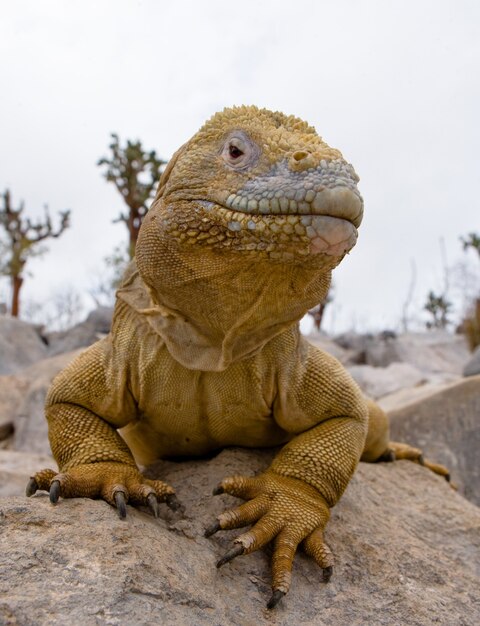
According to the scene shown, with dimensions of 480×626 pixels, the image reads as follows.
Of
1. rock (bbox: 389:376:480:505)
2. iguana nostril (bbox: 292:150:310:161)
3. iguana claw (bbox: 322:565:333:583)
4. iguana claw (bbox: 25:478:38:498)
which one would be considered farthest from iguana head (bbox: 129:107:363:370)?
rock (bbox: 389:376:480:505)

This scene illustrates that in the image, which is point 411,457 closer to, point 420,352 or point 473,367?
point 473,367

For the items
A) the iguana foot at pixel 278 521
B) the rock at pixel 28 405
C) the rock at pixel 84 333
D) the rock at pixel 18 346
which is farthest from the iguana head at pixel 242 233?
the rock at pixel 18 346

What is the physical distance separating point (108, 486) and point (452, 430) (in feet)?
17.6

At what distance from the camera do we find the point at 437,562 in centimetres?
351

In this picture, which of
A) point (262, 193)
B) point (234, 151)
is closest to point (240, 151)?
point (234, 151)

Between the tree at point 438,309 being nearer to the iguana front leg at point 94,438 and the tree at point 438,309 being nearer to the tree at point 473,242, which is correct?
the tree at point 473,242

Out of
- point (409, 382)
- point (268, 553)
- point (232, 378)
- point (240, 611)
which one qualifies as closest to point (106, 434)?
point (232, 378)

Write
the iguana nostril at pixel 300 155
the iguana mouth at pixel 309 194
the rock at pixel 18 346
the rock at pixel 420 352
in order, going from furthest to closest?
1. the rock at pixel 420 352
2. the rock at pixel 18 346
3. the iguana nostril at pixel 300 155
4. the iguana mouth at pixel 309 194

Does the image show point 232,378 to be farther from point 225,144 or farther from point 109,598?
point 109,598

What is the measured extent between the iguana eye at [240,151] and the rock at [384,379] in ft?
41.2

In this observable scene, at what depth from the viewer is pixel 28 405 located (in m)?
13.6

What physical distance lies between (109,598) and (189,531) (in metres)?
0.86

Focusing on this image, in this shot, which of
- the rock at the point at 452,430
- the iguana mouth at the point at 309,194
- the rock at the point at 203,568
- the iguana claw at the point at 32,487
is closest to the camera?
the rock at the point at 203,568

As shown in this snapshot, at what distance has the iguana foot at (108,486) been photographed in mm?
2906
